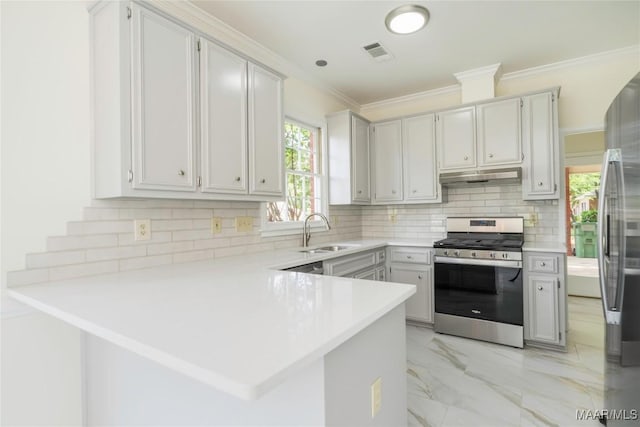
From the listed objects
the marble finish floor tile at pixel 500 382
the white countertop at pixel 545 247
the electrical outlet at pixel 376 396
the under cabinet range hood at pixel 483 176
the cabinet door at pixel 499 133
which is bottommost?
the marble finish floor tile at pixel 500 382

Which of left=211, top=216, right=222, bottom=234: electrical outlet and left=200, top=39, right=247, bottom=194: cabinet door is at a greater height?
left=200, top=39, right=247, bottom=194: cabinet door

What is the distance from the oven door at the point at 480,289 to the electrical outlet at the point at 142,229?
101 inches

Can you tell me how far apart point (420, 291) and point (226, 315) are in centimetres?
280

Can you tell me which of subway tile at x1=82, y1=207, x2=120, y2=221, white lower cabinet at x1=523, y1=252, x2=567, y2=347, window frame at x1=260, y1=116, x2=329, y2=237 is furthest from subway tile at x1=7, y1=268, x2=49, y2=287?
white lower cabinet at x1=523, y1=252, x2=567, y2=347

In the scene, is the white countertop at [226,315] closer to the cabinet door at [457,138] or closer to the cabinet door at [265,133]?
the cabinet door at [265,133]

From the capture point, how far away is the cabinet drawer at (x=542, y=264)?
2.78 metres

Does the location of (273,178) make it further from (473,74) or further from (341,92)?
(473,74)

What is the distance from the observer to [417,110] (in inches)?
159

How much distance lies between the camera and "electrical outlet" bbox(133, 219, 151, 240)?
1.92m

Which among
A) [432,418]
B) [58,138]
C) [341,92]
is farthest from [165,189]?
[341,92]

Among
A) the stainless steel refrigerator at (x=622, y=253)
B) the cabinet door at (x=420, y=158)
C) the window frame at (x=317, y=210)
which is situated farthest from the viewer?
the cabinet door at (x=420, y=158)

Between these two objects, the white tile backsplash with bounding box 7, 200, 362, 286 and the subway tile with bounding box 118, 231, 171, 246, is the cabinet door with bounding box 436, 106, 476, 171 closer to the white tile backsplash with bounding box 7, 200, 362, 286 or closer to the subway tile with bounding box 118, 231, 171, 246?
the white tile backsplash with bounding box 7, 200, 362, 286

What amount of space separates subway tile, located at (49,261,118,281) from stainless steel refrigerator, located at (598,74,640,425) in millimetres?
2403

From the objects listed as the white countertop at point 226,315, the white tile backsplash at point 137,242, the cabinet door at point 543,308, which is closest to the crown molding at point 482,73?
the cabinet door at point 543,308
